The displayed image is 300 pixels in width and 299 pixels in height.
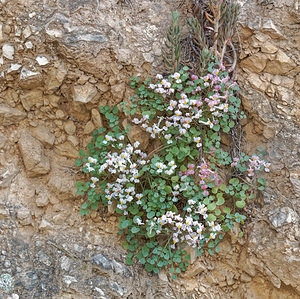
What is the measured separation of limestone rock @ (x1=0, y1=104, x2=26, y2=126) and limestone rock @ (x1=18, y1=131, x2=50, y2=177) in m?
0.13

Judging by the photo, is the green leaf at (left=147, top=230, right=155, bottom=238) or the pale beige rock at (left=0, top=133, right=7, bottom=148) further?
the pale beige rock at (left=0, top=133, right=7, bottom=148)

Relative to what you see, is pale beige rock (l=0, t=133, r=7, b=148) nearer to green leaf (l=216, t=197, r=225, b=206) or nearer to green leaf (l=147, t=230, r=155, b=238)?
green leaf (l=147, t=230, r=155, b=238)

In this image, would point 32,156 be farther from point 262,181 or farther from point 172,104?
point 262,181

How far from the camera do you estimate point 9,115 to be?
2.92 metres

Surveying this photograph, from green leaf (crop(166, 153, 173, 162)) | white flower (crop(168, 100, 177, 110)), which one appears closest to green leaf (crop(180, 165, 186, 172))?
green leaf (crop(166, 153, 173, 162))

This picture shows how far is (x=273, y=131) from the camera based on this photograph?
2832mm

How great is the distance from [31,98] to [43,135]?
1.04 feet

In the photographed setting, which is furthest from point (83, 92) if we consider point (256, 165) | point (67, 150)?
point (256, 165)

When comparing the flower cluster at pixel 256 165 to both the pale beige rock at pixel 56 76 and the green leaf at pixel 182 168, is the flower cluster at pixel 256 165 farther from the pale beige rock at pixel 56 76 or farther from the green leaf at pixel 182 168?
the pale beige rock at pixel 56 76

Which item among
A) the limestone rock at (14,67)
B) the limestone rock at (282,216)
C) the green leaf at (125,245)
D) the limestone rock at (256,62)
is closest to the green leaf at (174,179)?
the green leaf at (125,245)

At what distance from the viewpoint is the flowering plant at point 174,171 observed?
269 cm

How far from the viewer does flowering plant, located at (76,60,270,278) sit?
269 centimetres

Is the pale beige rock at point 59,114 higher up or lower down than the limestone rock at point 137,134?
higher up

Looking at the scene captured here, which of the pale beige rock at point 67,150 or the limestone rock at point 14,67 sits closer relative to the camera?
the limestone rock at point 14,67
